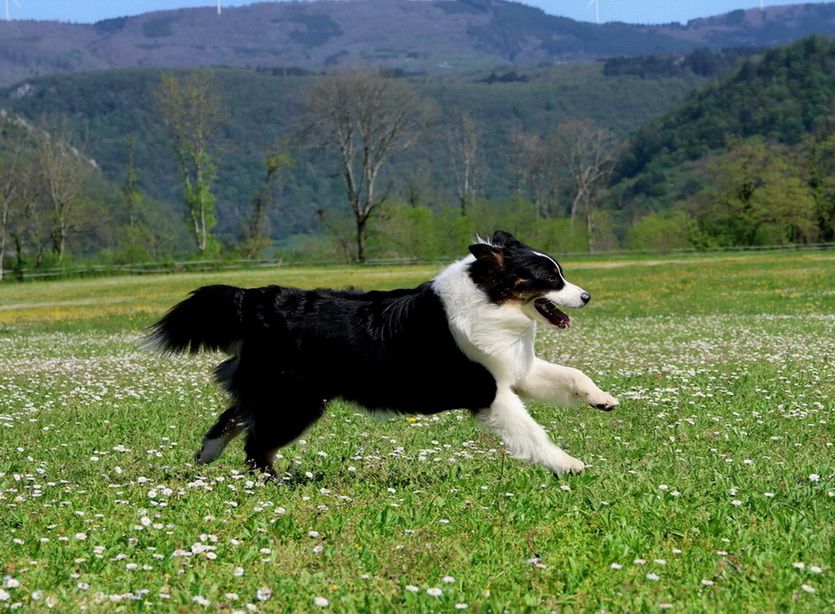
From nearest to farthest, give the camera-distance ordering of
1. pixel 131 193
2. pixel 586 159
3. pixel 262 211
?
1. pixel 262 211
2. pixel 131 193
3. pixel 586 159

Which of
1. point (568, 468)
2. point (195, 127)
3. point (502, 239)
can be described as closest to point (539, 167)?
point (195, 127)

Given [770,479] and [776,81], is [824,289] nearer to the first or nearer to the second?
[770,479]

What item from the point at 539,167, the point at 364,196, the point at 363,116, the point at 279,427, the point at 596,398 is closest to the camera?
the point at 596,398

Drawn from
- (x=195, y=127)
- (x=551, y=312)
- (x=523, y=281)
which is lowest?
(x=551, y=312)

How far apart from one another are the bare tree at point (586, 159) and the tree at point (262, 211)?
3027 cm

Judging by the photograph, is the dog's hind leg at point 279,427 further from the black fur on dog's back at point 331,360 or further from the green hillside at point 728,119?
the green hillside at point 728,119

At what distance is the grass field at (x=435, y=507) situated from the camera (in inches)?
195

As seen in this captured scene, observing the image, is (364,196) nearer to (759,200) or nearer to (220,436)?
(759,200)

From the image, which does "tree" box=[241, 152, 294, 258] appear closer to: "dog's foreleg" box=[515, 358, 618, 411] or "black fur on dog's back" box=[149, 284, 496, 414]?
"black fur on dog's back" box=[149, 284, 496, 414]

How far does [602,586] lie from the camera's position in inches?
196

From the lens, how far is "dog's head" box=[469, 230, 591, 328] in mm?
7641

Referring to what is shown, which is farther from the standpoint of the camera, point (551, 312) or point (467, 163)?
point (467, 163)

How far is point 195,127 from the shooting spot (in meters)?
82.9

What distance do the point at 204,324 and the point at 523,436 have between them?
289 centimetres
